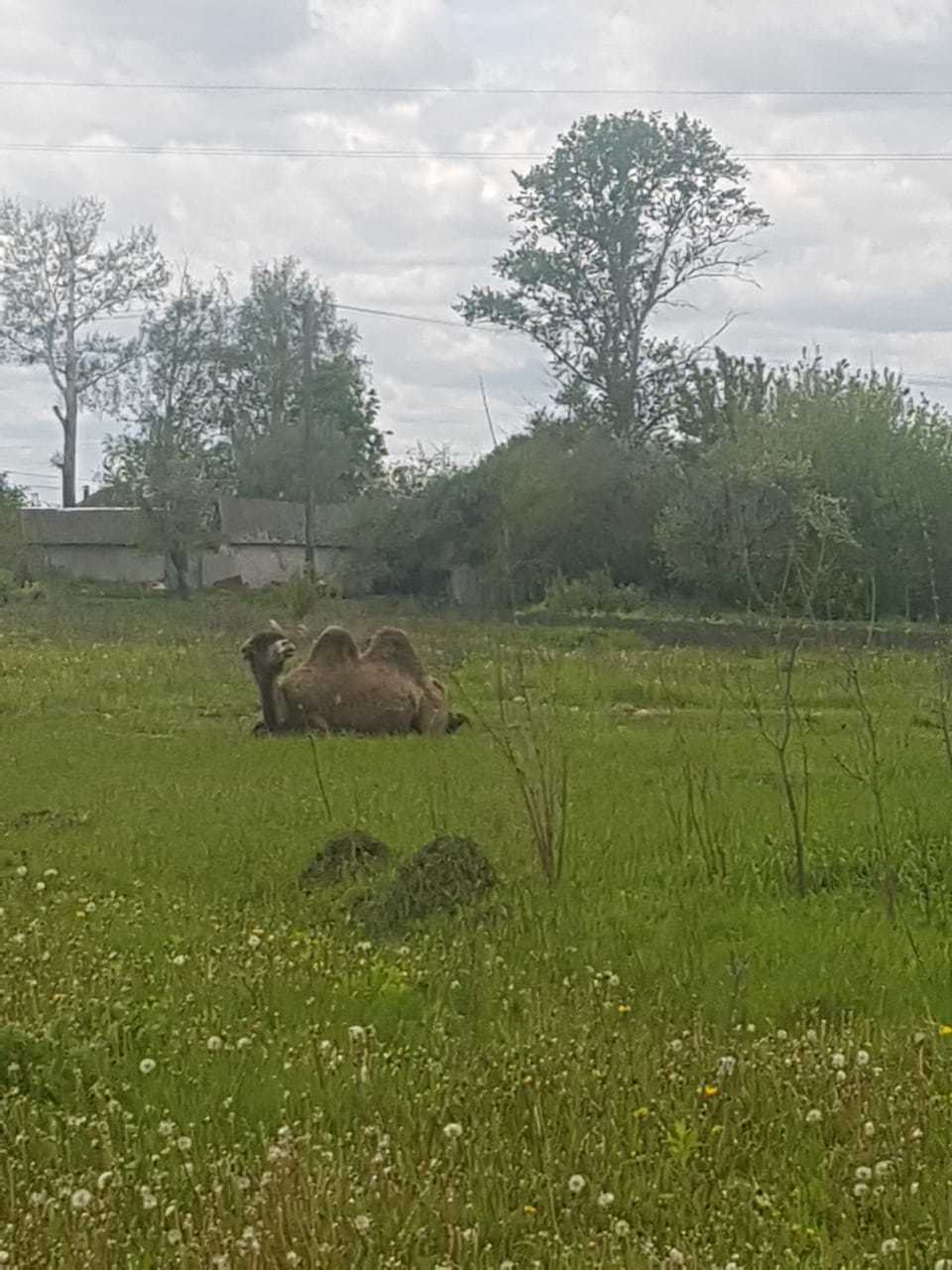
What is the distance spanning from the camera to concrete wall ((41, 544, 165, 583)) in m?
73.8

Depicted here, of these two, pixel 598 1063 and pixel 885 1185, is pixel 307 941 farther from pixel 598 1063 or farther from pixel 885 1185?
pixel 885 1185

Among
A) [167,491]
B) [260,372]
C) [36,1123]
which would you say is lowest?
[36,1123]

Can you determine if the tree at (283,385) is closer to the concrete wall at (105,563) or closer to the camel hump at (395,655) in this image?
the concrete wall at (105,563)

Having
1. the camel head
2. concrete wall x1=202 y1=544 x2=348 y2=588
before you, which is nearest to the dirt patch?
the camel head

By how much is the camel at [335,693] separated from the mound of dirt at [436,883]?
8.52 meters

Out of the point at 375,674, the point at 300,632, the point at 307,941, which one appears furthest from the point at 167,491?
the point at 307,941

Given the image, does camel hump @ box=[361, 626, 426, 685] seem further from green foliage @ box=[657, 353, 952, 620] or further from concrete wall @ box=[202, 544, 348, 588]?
concrete wall @ box=[202, 544, 348, 588]

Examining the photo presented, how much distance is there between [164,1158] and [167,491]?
57.7 meters

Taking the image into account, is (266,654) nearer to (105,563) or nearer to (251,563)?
(251,563)

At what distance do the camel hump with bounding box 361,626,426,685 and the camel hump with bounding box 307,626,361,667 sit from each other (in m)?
0.22

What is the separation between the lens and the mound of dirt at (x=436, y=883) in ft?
29.2

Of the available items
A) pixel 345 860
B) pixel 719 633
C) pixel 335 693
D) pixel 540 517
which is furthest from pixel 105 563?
pixel 345 860

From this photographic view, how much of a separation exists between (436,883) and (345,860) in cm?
86

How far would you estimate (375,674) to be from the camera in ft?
59.2
